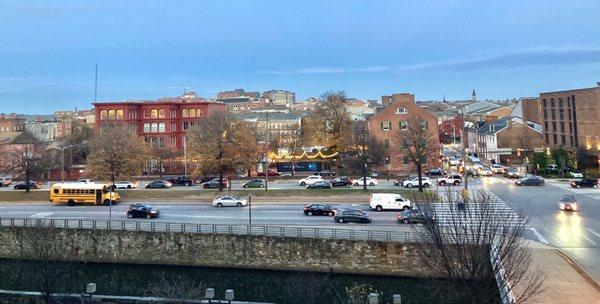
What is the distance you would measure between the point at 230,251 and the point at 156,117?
194 feet

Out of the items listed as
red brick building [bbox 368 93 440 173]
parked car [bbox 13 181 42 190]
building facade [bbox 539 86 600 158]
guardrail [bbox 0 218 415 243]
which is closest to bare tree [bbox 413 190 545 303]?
guardrail [bbox 0 218 415 243]

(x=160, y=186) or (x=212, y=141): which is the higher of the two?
(x=212, y=141)

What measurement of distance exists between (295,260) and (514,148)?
2716 inches

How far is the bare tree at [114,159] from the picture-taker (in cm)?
5281

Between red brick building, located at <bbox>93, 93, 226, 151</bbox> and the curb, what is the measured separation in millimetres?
66356

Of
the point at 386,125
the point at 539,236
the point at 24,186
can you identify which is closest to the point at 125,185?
the point at 24,186

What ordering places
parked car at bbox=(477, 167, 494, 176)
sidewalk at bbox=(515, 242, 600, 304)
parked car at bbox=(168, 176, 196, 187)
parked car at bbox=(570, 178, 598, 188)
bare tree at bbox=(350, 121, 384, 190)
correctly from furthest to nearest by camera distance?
parked car at bbox=(477, 167, 494, 176) → parked car at bbox=(168, 176, 196, 187) → parked car at bbox=(570, 178, 598, 188) → bare tree at bbox=(350, 121, 384, 190) → sidewalk at bbox=(515, 242, 600, 304)

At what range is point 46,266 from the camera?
79.9 feet

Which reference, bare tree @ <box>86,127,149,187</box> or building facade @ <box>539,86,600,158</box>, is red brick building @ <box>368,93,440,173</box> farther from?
bare tree @ <box>86,127,149,187</box>

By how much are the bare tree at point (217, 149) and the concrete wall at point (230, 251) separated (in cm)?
1888

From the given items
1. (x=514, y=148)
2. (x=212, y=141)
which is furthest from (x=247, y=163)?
(x=514, y=148)

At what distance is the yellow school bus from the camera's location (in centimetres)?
4647

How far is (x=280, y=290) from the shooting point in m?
27.1

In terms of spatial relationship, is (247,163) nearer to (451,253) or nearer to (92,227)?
(92,227)
